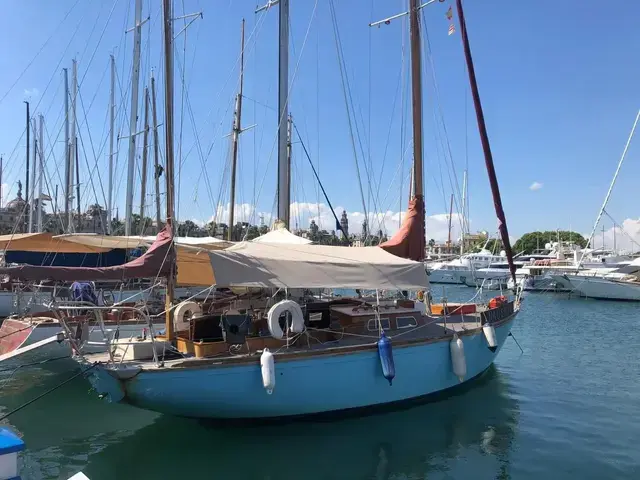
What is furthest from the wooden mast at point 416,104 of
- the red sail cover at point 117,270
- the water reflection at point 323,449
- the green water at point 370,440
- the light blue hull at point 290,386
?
the red sail cover at point 117,270

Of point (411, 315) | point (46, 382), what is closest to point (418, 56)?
point (411, 315)

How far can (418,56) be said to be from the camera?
15.0m

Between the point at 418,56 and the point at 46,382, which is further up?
the point at 418,56

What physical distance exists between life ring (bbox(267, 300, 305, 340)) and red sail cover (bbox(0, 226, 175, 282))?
2201 mm

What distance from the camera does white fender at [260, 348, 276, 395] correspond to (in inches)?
348

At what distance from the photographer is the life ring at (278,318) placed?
31.4 ft

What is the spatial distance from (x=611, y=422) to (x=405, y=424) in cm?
457

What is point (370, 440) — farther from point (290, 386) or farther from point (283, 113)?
point (283, 113)

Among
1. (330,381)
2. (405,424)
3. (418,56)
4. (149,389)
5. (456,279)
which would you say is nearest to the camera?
(149,389)

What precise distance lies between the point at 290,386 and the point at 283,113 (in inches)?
345

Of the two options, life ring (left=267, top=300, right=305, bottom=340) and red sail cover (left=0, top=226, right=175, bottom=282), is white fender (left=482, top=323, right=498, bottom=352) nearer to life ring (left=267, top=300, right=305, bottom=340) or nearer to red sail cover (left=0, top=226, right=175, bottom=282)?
life ring (left=267, top=300, right=305, bottom=340)

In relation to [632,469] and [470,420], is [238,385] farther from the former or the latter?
[632,469]

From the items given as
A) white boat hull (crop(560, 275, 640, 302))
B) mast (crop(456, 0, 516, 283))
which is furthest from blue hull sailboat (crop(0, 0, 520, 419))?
white boat hull (crop(560, 275, 640, 302))

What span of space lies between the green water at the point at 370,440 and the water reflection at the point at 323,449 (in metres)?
0.02
